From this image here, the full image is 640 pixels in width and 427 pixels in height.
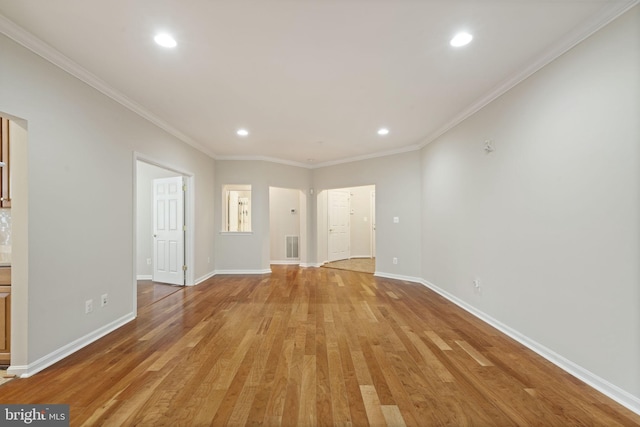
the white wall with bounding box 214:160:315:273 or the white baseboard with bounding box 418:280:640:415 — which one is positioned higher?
the white wall with bounding box 214:160:315:273

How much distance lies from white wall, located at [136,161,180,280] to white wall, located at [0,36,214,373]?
2290 mm

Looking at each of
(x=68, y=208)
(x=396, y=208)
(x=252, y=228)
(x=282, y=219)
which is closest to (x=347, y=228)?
(x=282, y=219)

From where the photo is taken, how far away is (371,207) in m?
8.70

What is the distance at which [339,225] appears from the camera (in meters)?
7.84

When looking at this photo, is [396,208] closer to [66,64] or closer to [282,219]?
[282,219]

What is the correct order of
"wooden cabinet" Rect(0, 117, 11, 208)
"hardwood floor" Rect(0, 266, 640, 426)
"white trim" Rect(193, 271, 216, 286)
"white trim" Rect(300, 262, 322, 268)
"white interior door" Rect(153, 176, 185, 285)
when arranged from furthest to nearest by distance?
"white trim" Rect(300, 262, 322, 268)
"white trim" Rect(193, 271, 216, 286)
"white interior door" Rect(153, 176, 185, 285)
"wooden cabinet" Rect(0, 117, 11, 208)
"hardwood floor" Rect(0, 266, 640, 426)

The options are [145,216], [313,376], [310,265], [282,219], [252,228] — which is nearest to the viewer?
[313,376]

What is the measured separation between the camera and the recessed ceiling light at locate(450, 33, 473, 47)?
205cm

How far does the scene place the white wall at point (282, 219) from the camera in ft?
24.4

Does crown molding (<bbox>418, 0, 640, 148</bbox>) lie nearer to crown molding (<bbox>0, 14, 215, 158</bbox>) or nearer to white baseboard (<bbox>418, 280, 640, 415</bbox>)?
white baseboard (<bbox>418, 280, 640, 415</bbox>)

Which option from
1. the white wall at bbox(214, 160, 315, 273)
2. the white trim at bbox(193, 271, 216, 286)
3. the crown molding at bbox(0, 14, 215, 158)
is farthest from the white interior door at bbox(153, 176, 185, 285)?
the crown molding at bbox(0, 14, 215, 158)

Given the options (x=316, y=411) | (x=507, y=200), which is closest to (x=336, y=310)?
(x=316, y=411)

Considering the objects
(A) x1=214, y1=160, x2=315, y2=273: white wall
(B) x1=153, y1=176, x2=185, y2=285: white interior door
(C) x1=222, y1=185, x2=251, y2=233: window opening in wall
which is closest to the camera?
(B) x1=153, y1=176, x2=185, y2=285: white interior door

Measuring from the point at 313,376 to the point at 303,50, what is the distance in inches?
103
